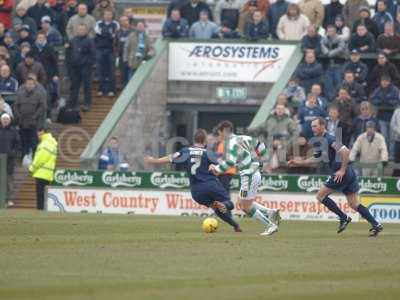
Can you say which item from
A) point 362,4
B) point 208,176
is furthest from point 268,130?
point 208,176

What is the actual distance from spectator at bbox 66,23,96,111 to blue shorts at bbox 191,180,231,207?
465 inches

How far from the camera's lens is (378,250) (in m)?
19.5

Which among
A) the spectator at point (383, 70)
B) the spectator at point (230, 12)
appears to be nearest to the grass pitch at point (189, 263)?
the spectator at point (383, 70)

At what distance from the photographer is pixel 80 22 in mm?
35594

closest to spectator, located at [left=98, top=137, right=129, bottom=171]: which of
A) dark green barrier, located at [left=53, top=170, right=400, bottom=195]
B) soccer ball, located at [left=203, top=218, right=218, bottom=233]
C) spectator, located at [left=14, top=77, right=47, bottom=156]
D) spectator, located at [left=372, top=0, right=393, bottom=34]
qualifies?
dark green barrier, located at [left=53, top=170, right=400, bottom=195]

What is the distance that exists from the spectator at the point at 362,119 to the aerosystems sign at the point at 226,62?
4.71m

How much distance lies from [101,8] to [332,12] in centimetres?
648

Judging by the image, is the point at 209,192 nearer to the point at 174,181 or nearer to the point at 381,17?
the point at 174,181

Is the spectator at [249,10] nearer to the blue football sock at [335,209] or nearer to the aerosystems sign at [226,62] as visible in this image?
the aerosystems sign at [226,62]

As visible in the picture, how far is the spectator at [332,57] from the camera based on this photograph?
33156 millimetres

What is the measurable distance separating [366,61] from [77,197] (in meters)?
8.03

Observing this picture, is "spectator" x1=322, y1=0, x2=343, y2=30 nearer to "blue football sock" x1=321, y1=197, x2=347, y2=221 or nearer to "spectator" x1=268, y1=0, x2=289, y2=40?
"spectator" x1=268, y1=0, x2=289, y2=40

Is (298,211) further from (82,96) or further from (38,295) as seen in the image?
(38,295)

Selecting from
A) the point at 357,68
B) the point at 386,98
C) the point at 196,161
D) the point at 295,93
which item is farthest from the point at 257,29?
the point at 196,161
